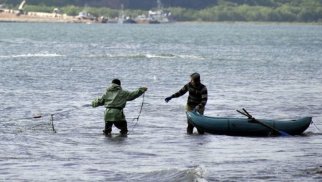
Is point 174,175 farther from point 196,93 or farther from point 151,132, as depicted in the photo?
point 151,132

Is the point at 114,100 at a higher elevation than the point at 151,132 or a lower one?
higher

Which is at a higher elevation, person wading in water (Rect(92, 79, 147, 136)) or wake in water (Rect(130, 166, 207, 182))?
person wading in water (Rect(92, 79, 147, 136))

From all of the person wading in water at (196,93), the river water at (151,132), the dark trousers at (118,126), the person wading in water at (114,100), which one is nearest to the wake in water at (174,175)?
the river water at (151,132)

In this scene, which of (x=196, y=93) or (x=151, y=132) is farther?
(x=151, y=132)

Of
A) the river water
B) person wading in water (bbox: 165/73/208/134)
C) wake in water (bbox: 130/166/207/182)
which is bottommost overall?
the river water

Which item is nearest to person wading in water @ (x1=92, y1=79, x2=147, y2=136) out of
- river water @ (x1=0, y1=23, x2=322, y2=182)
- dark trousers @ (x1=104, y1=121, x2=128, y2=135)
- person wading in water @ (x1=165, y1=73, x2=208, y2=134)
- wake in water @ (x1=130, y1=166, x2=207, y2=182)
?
dark trousers @ (x1=104, y1=121, x2=128, y2=135)

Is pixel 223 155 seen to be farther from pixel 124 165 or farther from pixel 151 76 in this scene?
pixel 151 76

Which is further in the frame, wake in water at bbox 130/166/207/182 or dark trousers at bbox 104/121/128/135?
dark trousers at bbox 104/121/128/135

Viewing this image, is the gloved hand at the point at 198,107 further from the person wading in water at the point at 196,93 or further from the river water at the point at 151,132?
the river water at the point at 151,132

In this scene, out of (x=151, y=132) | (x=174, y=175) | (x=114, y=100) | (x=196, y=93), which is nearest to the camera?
(x=174, y=175)

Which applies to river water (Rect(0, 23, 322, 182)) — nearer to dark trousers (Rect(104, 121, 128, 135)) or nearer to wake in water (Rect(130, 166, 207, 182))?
wake in water (Rect(130, 166, 207, 182))

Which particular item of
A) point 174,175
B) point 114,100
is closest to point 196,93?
point 114,100

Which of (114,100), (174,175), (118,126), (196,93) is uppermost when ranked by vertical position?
(196,93)

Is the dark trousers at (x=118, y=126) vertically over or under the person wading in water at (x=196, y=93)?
under
